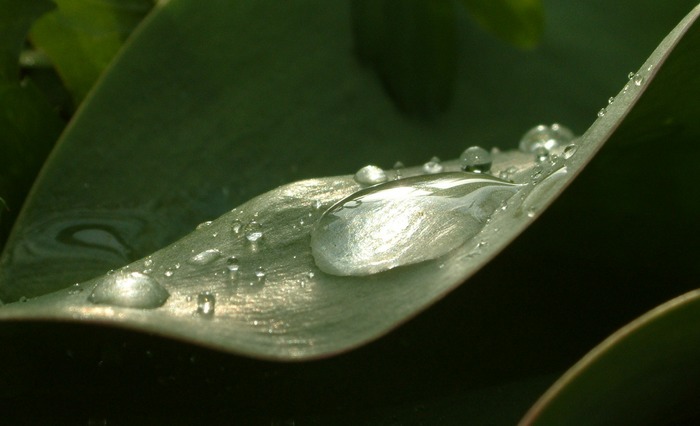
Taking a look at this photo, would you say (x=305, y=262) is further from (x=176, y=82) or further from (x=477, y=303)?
(x=176, y=82)

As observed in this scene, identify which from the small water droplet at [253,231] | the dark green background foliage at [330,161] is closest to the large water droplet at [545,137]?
the dark green background foliage at [330,161]

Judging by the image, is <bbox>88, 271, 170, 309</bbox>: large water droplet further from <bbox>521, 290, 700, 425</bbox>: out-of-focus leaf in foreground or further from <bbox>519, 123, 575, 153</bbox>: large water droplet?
<bbox>519, 123, 575, 153</bbox>: large water droplet

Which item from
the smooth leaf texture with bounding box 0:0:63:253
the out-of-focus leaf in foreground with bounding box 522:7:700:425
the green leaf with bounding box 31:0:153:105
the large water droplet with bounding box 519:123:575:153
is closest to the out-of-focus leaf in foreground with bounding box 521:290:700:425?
the out-of-focus leaf in foreground with bounding box 522:7:700:425

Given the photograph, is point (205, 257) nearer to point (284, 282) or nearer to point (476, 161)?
point (284, 282)

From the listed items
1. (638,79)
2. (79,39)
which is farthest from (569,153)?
(79,39)

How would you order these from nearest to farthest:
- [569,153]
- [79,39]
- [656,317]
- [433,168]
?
[656,317] → [569,153] → [433,168] → [79,39]

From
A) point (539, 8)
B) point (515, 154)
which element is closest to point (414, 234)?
point (515, 154)
